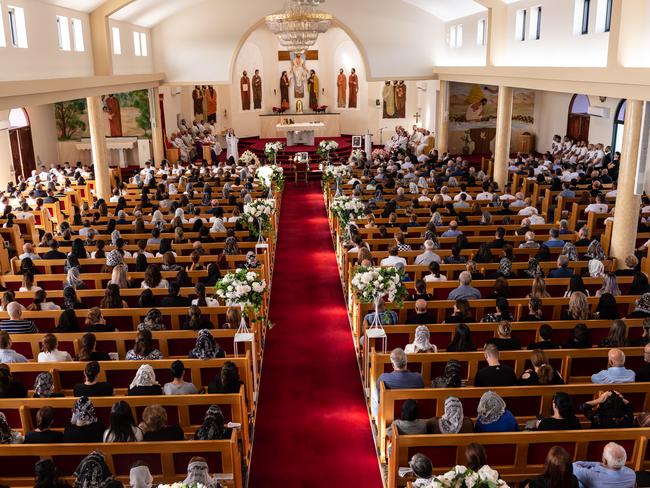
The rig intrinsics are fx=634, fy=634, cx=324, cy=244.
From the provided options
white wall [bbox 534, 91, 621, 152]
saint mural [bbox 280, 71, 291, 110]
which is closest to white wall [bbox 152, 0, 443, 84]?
white wall [bbox 534, 91, 621, 152]

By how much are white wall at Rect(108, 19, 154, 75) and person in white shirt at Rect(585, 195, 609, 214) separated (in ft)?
47.7

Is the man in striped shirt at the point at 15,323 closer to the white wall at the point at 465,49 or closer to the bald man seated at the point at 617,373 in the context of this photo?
the bald man seated at the point at 617,373

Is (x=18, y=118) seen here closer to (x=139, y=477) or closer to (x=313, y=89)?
(x=313, y=89)

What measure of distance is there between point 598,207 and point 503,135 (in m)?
5.33

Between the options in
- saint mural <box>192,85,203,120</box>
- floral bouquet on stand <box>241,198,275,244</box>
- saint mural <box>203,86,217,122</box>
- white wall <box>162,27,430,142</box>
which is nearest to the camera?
floral bouquet on stand <box>241,198,275,244</box>

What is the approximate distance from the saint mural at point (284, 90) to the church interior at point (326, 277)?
9242mm

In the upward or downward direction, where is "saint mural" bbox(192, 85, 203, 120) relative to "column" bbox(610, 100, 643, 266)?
upward

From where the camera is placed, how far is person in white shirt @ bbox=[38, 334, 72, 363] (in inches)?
291

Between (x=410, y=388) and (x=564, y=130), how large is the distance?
21921mm

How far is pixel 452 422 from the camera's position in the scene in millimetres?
5723

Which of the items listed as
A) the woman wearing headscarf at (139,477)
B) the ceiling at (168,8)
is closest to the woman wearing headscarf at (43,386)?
the woman wearing headscarf at (139,477)

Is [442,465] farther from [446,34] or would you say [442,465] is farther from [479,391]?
[446,34]

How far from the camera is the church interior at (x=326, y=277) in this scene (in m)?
5.76

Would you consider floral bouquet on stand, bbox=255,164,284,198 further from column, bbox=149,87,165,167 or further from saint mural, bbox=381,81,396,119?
saint mural, bbox=381,81,396,119
